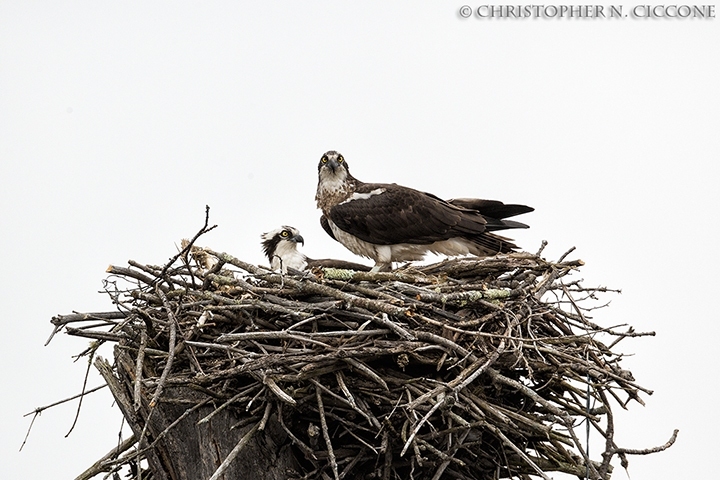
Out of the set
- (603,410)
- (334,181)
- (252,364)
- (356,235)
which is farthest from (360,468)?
(334,181)

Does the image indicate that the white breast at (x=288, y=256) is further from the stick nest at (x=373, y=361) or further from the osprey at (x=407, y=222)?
the stick nest at (x=373, y=361)

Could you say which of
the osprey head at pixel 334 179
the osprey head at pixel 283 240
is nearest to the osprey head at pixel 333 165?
the osprey head at pixel 334 179

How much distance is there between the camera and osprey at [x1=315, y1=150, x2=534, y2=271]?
6617 mm

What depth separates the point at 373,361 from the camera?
489 cm

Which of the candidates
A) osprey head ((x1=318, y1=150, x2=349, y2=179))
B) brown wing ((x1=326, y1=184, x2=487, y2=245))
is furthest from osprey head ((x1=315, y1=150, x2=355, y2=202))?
brown wing ((x1=326, y1=184, x2=487, y2=245))

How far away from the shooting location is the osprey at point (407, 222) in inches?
261

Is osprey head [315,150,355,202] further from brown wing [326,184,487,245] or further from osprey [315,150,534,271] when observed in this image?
brown wing [326,184,487,245]

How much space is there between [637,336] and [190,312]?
7.68ft

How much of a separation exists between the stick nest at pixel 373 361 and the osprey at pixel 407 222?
1.19 m

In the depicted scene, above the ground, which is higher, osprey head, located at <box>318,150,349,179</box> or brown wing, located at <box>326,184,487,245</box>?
osprey head, located at <box>318,150,349,179</box>

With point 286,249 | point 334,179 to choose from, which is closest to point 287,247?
point 286,249

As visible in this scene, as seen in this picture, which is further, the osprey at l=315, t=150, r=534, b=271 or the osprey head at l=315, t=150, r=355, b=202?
the osprey head at l=315, t=150, r=355, b=202

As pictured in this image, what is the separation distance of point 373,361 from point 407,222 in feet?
6.17

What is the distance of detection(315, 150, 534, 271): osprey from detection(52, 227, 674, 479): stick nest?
46.7 inches
